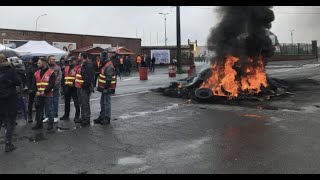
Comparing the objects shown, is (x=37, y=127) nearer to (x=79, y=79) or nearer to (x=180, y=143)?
(x=79, y=79)

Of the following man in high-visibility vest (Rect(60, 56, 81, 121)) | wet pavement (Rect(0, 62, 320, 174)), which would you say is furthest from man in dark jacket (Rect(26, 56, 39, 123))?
man in high-visibility vest (Rect(60, 56, 81, 121))

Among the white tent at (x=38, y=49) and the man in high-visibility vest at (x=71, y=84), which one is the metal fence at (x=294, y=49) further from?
the man in high-visibility vest at (x=71, y=84)

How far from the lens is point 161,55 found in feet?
157

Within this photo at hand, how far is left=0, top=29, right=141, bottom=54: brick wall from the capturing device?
35341mm

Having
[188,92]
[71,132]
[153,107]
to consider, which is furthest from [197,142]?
[188,92]

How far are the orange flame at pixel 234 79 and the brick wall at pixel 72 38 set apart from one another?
2449 cm

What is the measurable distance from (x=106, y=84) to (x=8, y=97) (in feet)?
8.95

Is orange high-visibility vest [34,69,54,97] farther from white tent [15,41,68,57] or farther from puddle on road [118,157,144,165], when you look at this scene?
white tent [15,41,68,57]

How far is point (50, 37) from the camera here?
39062mm

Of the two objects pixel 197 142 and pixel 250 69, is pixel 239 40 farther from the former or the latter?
pixel 197 142

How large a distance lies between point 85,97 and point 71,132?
1064mm

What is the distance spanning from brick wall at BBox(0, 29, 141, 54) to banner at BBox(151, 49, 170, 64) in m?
2.17

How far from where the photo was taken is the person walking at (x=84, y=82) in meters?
9.51

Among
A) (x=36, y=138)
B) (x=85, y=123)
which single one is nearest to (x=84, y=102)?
(x=85, y=123)
